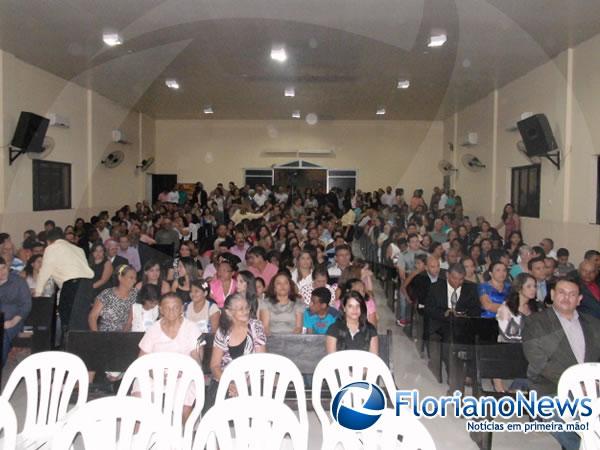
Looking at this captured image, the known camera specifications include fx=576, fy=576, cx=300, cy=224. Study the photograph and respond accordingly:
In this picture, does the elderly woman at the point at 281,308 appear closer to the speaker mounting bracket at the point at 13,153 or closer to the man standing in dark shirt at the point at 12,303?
the man standing in dark shirt at the point at 12,303

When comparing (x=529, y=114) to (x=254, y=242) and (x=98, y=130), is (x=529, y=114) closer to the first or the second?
(x=254, y=242)

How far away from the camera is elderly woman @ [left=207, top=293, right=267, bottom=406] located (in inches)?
161

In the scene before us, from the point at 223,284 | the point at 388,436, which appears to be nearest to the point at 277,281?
the point at 223,284

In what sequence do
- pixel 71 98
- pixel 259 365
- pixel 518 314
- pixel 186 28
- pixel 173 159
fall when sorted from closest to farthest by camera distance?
1. pixel 259 365
2. pixel 518 314
3. pixel 186 28
4. pixel 71 98
5. pixel 173 159

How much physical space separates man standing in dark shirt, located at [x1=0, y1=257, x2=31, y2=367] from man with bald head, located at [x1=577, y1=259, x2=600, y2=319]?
16.1ft

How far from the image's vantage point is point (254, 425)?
2543 millimetres

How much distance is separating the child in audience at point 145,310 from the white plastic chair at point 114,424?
7.37 ft

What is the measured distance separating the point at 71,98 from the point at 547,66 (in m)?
8.58

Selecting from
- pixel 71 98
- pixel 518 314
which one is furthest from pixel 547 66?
pixel 71 98

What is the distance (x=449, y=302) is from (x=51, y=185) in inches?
315

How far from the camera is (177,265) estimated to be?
19.8ft

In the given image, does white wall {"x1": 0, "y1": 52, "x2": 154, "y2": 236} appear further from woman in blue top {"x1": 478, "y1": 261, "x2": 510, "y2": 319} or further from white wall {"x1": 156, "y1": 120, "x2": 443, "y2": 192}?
woman in blue top {"x1": 478, "y1": 261, "x2": 510, "y2": 319}

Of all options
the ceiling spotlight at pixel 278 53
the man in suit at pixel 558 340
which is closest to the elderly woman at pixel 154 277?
the man in suit at pixel 558 340

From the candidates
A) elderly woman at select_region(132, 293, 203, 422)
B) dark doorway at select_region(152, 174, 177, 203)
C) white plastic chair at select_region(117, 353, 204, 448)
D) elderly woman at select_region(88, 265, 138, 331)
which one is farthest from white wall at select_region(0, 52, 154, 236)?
white plastic chair at select_region(117, 353, 204, 448)
